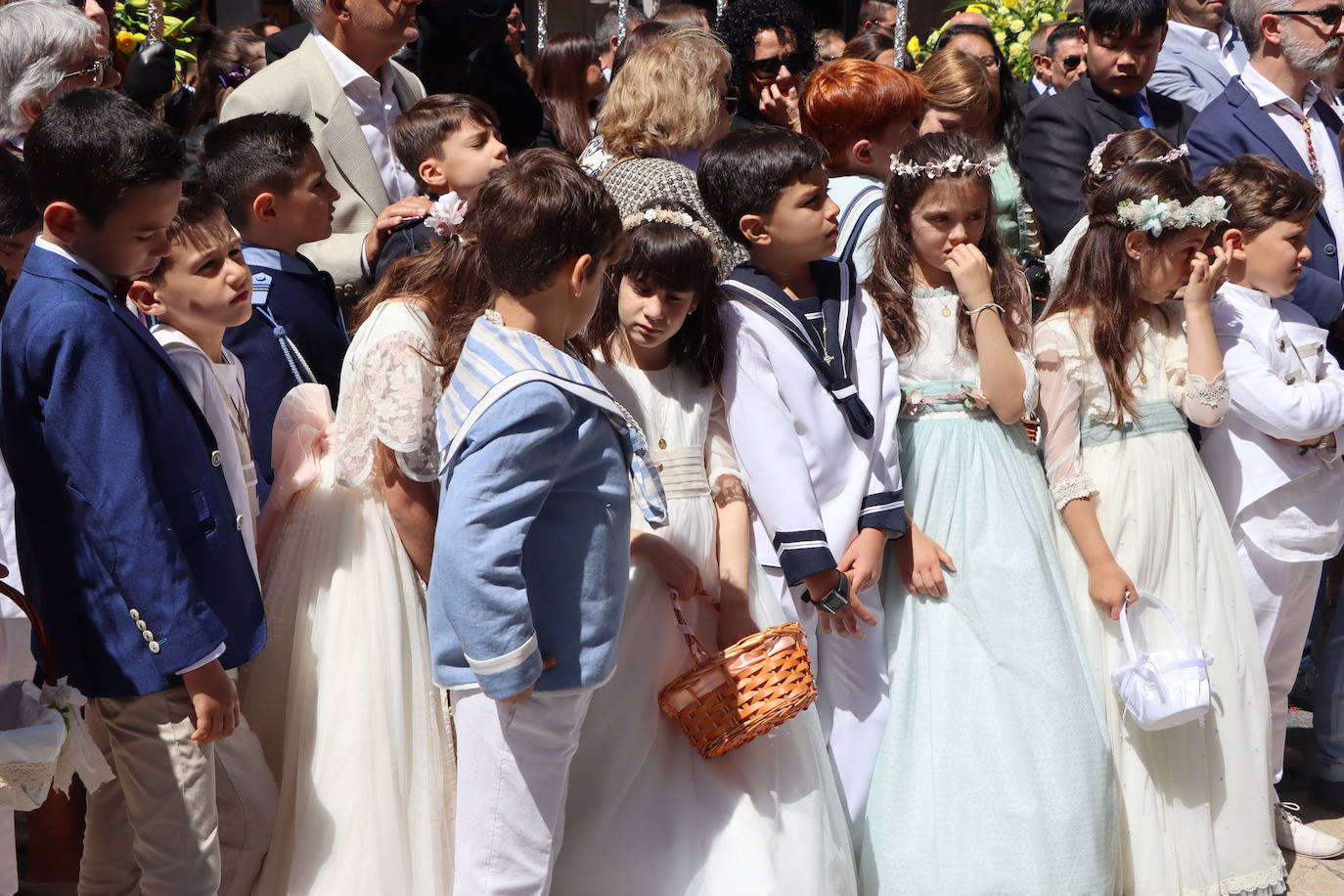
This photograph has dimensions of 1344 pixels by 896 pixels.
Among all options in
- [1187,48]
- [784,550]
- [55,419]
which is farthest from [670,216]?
[1187,48]

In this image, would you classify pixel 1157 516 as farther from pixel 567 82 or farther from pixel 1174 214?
pixel 567 82

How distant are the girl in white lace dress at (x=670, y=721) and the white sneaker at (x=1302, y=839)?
1739 mm

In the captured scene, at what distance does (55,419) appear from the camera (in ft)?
8.12

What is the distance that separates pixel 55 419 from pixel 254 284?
100 cm

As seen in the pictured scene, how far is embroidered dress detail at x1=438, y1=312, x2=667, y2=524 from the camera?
8.34 feet

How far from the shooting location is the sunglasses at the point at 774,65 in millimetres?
4883

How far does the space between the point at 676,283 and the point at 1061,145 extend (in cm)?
258

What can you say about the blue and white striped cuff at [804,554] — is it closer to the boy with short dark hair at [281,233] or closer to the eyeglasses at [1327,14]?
the boy with short dark hair at [281,233]

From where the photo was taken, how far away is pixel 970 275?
3553 mm

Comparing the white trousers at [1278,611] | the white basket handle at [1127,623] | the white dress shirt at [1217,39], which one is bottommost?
the white trousers at [1278,611]
